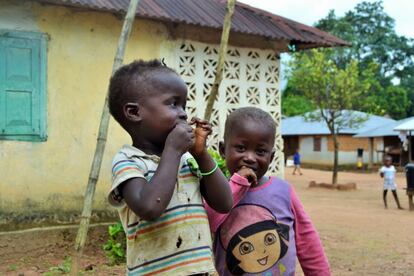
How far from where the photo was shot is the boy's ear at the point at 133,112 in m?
1.53

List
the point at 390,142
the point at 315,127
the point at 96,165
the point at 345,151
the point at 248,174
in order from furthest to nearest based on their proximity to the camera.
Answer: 1. the point at 315,127
2. the point at 345,151
3. the point at 390,142
4. the point at 96,165
5. the point at 248,174

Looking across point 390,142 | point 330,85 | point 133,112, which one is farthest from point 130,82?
point 390,142

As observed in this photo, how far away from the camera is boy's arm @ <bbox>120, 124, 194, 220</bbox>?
4.50 feet

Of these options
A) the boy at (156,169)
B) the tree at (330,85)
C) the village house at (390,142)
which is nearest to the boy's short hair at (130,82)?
the boy at (156,169)

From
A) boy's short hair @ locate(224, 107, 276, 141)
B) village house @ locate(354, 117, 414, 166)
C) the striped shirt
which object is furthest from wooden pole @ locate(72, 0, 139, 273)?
village house @ locate(354, 117, 414, 166)

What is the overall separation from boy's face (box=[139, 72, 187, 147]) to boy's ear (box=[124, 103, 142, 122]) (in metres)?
0.01

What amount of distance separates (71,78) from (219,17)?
2268mm

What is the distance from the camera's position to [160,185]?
1378mm

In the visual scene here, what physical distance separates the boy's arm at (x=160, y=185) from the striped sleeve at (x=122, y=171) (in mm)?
16

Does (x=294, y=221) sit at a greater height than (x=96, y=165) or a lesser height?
lesser

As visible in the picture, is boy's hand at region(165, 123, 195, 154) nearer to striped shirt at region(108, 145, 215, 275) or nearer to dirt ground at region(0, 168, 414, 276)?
striped shirt at region(108, 145, 215, 275)

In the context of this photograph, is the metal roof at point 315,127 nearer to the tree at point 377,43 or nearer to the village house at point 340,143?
the village house at point 340,143

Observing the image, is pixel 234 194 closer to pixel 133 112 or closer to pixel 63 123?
pixel 133 112

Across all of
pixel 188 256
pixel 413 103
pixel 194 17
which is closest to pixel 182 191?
pixel 188 256
